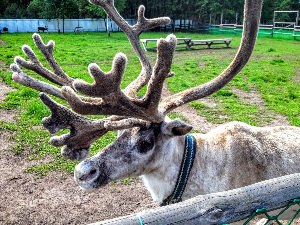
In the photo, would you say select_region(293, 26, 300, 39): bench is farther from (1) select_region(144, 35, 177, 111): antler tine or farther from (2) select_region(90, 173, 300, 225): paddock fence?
(2) select_region(90, 173, 300, 225): paddock fence

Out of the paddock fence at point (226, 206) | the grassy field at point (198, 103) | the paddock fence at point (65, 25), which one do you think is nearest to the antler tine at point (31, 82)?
the paddock fence at point (226, 206)

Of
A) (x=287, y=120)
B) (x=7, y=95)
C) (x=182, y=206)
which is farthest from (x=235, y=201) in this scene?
(x=7, y=95)

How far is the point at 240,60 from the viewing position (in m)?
3.04

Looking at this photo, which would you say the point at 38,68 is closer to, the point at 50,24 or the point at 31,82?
the point at 31,82

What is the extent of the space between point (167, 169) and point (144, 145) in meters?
0.31

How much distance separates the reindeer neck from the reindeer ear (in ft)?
0.51

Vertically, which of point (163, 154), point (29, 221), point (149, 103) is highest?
point (149, 103)

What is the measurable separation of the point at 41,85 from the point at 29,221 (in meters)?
2.02

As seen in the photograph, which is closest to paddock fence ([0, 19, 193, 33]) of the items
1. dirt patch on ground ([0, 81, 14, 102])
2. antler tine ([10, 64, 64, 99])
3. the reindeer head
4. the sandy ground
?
dirt patch on ground ([0, 81, 14, 102])

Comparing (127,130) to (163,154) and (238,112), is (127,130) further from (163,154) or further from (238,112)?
(238,112)

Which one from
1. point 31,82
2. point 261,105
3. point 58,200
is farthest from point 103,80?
point 261,105

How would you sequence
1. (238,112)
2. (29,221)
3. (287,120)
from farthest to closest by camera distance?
(238,112), (287,120), (29,221)

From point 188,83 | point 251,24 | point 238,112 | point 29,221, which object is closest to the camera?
point 251,24

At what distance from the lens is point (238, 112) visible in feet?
27.8
